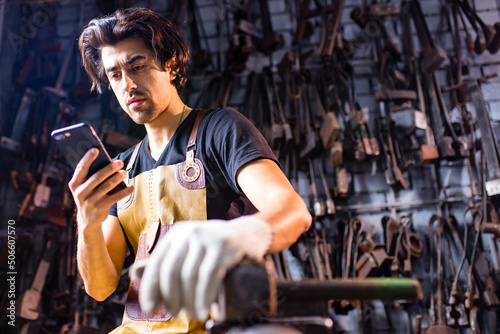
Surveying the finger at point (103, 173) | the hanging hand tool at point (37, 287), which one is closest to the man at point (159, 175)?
the finger at point (103, 173)

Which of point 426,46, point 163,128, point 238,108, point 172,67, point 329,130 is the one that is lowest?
point 163,128

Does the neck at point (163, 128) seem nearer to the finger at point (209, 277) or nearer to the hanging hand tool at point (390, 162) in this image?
the finger at point (209, 277)

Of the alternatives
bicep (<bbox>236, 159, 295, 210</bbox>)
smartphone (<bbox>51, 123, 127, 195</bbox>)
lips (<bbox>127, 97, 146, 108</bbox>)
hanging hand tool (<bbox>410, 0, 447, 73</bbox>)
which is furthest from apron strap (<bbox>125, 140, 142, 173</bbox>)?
hanging hand tool (<bbox>410, 0, 447, 73</bbox>)

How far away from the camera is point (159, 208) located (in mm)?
1427

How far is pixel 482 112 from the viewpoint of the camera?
3.16 metres

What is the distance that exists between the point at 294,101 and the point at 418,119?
98 cm

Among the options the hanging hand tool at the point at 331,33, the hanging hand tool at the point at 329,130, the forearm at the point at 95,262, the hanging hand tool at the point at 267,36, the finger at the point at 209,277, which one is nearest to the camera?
the finger at the point at 209,277

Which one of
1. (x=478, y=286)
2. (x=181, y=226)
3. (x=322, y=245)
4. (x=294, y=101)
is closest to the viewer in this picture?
(x=181, y=226)

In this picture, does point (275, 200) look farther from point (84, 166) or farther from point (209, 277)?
point (84, 166)

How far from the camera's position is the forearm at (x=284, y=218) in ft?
2.66

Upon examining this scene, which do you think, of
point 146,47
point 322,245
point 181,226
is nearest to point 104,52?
point 146,47

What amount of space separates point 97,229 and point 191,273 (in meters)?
0.80

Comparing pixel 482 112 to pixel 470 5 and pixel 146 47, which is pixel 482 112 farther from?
pixel 146 47

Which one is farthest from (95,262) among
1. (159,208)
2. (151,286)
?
(151,286)
